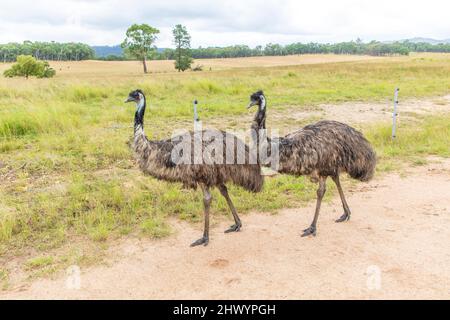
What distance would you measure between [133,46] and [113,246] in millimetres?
53855

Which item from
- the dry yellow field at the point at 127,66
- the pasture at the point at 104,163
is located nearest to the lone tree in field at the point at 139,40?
the dry yellow field at the point at 127,66

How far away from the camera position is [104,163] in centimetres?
826

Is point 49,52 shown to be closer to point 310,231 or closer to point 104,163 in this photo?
point 104,163

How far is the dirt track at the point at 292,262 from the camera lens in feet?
13.5

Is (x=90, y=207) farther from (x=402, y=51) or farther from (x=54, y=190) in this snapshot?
(x=402, y=51)

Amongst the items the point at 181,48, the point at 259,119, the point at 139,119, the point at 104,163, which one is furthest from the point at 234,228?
the point at 181,48

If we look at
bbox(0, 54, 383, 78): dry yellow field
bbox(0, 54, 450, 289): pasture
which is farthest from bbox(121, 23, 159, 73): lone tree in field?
bbox(0, 54, 450, 289): pasture

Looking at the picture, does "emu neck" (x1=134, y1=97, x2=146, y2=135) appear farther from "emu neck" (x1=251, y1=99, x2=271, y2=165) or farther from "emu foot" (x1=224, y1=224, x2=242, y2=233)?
"emu foot" (x1=224, y1=224, x2=242, y2=233)

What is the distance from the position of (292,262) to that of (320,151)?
1518 mm

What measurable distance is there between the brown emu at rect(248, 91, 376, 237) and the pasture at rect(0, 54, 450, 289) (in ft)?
3.32

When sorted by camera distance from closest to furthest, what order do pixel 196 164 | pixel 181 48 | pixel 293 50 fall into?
pixel 196 164
pixel 181 48
pixel 293 50

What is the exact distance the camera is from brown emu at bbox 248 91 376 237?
208 inches

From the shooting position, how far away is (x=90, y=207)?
6195mm
